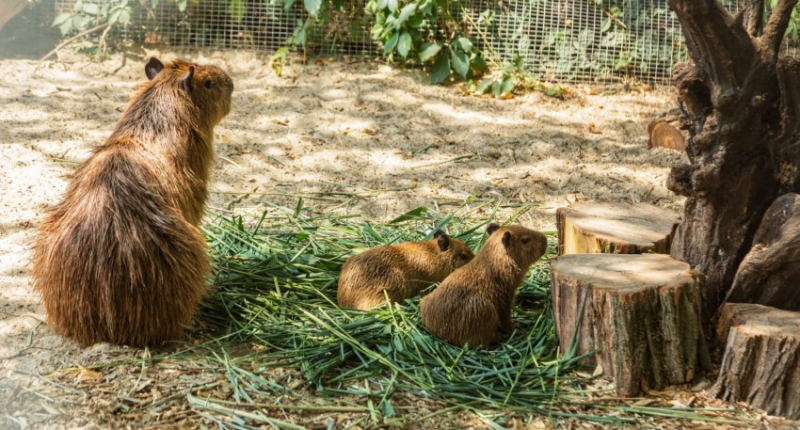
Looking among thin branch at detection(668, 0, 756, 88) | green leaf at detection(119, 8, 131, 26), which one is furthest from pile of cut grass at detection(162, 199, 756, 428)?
green leaf at detection(119, 8, 131, 26)

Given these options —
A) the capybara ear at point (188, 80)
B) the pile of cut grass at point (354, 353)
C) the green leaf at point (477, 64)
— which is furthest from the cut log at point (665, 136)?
the capybara ear at point (188, 80)

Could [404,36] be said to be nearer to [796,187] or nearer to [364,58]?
[364,58]

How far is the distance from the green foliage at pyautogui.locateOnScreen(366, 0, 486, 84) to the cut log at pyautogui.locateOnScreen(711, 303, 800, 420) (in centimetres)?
541

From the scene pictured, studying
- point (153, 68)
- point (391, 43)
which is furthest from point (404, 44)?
point (153, 68)

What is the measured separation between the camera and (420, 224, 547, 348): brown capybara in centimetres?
437

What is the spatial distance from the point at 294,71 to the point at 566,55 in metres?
2.95

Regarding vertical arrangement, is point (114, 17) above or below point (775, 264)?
above

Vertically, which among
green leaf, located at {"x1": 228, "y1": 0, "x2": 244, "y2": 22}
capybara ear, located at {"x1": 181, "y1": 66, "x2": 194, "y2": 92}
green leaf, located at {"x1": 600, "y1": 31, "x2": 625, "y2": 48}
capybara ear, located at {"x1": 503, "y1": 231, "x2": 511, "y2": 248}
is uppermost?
green leaf, located at {"x1": 228, "y1": 0, "x2": 244, "y2": 22}

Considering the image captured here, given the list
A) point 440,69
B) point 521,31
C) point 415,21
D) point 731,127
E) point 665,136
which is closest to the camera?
point 731,127

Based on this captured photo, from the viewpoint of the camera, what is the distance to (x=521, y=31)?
9.23 metres

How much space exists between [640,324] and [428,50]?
5.45 meters

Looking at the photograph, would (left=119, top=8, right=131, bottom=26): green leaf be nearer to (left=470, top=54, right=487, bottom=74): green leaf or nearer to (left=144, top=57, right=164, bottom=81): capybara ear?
(left=470, top=54, right=487, bottom=74): green leaf

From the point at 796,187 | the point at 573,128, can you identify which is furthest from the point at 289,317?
the point at 573,128

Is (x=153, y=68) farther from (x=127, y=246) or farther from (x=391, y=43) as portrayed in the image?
(x=391, y=43)
